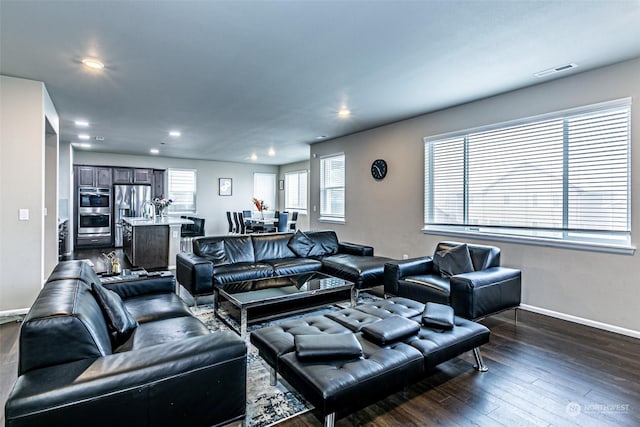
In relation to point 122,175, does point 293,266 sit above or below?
below

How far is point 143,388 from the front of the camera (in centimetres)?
145

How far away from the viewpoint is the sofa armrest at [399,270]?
3.96m

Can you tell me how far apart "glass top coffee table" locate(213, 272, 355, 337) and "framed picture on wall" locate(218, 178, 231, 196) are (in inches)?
291

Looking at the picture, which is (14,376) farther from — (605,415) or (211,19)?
(605,415)

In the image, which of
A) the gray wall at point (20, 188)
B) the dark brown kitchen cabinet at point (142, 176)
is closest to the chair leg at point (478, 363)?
the gray wall at point (20, 188)

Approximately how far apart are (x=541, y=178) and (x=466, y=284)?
1827mm

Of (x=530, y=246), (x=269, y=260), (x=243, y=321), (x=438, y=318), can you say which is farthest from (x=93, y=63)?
Answer: (x=530, y=246)

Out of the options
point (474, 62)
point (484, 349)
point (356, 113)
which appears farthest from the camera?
point (356, 113)

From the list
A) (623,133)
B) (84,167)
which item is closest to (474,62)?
(623,133)

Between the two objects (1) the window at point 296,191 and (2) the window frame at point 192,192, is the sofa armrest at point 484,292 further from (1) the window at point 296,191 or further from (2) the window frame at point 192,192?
(2) the window frame at point 192,192

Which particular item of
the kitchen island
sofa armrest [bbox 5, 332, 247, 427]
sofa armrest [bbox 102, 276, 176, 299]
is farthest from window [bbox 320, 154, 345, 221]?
sofa armrest [bbox 5, 332, 247, 427]

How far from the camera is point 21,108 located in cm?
376

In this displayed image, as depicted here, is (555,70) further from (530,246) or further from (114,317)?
(114,317)

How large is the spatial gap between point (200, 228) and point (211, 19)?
5892 millimetres
